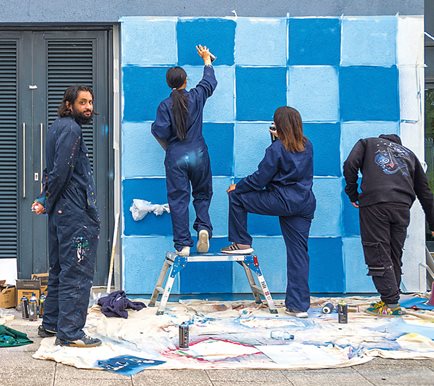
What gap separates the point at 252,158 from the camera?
7441mm

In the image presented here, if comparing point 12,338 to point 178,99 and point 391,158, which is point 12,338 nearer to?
point 178,99

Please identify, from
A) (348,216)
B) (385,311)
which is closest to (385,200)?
(348,216)

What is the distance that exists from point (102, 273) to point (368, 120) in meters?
2.99

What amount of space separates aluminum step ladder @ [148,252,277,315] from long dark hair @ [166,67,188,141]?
1.03 metres

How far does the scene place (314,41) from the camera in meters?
7.48

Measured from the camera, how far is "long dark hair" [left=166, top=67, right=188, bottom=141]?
21.8 ft

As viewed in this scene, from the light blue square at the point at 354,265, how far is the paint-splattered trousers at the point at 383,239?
63 centimetres

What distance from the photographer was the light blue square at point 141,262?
24.1 ft

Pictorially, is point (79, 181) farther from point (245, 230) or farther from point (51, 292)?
point (245, 230)

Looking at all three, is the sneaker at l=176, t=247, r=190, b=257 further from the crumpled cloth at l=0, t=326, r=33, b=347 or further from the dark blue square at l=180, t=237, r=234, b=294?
the crumpled cloth at l=0, t=326, r=33, b=347

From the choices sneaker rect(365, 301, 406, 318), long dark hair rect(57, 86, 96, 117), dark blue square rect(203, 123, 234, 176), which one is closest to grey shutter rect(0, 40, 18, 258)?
dark blue square rect(203, 123, 234, 176)

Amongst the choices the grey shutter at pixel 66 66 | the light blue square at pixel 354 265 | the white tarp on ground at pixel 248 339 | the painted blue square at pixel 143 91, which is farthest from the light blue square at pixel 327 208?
the grey shutter at pixel 66 66

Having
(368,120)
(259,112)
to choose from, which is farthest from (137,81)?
(368,120)

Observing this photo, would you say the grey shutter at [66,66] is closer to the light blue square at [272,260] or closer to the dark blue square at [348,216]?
the light blue square at [272,260]
